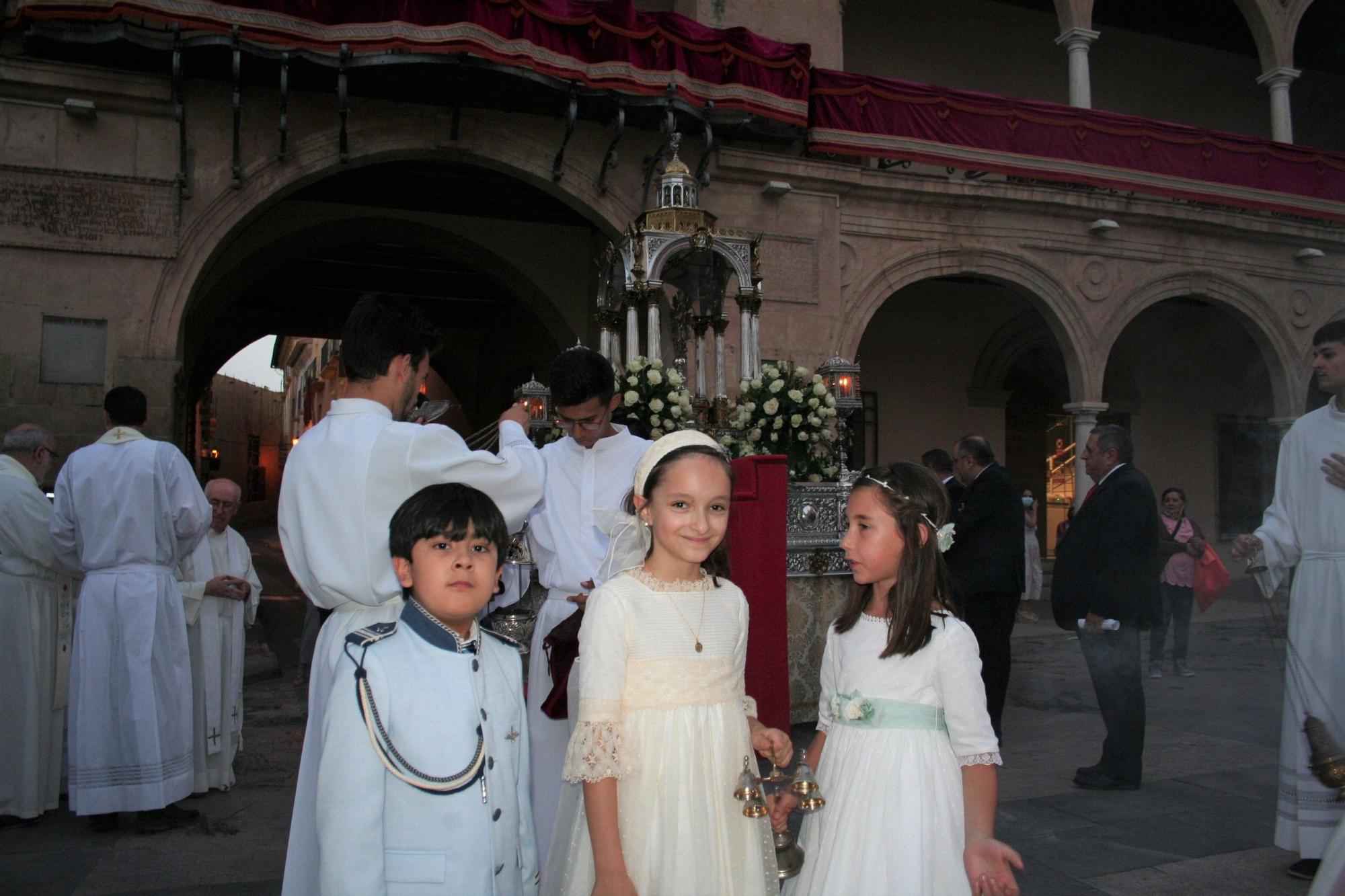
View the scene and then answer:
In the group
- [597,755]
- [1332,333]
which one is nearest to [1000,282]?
[1332,333]

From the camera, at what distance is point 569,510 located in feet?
11.7

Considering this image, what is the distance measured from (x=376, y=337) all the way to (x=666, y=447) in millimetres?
868

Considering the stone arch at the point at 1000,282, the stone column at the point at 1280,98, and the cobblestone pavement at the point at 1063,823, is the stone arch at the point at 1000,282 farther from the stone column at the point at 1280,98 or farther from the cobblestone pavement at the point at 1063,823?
the cobblestone pavement at the point at 1063,823

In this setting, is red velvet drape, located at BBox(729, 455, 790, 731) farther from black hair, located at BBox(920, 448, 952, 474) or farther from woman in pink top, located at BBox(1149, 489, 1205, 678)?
woman in pink top, located at BBox(1149, 489, 1205, 678)

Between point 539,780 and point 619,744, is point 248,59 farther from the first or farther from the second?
point 619,744

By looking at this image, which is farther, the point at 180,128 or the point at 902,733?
the point at 180,128

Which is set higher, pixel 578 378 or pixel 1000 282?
pixel 1000 282

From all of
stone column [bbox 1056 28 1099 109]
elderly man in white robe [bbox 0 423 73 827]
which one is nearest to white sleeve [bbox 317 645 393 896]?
elderly man in white robe [bbox 0 423 73 827]

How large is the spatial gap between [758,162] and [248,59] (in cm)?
507

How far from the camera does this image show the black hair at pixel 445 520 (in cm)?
219

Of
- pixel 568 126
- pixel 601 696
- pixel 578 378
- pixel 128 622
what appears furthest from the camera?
pixel 568 126

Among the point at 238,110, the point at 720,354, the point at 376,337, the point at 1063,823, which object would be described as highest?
the point at 238,110

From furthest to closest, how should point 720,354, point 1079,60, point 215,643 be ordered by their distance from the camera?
point 1079,60 → point 720,354 → point 215,643

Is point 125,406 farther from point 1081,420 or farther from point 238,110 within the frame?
point 1081,420
